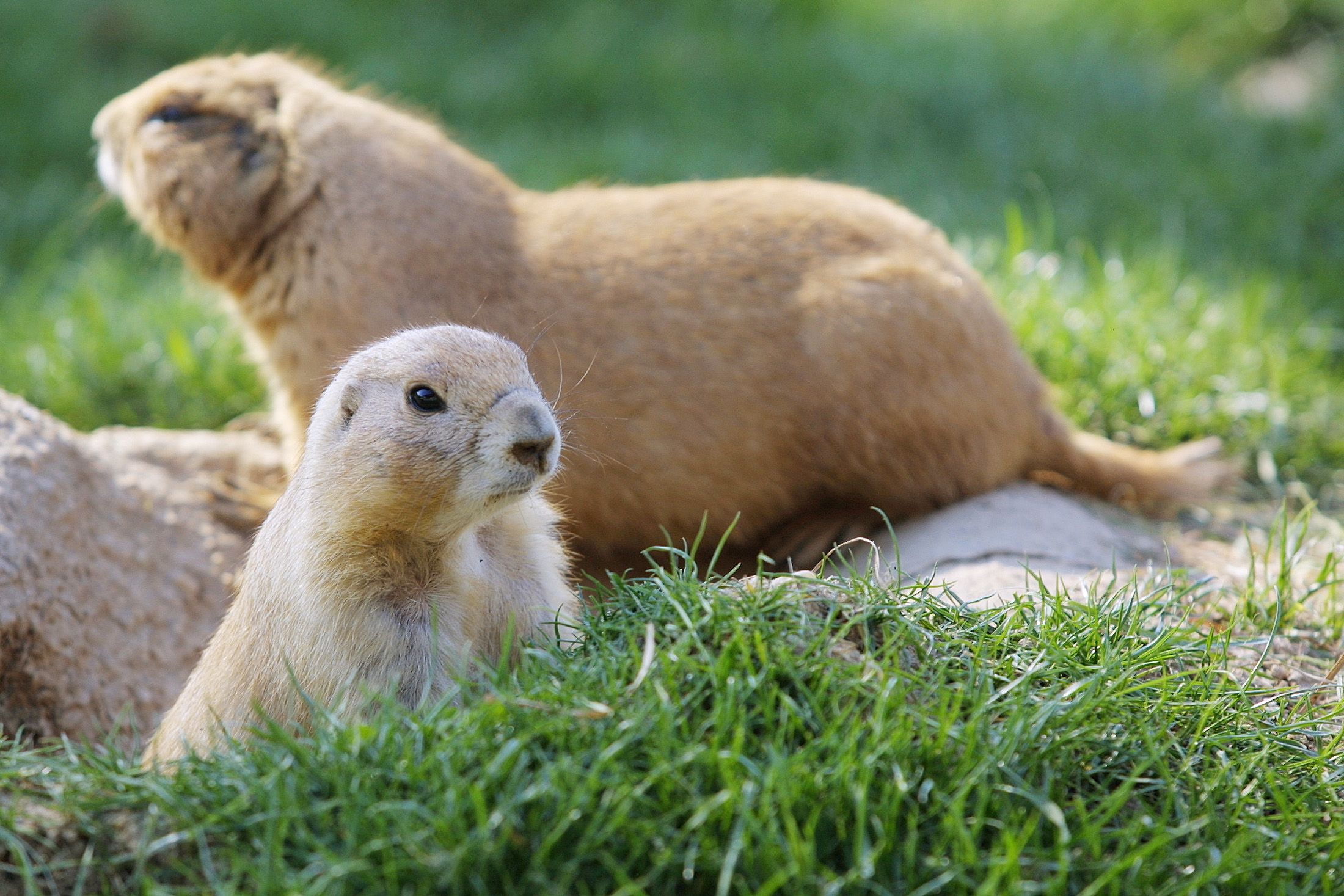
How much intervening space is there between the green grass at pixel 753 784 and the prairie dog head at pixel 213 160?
2622 millimetres

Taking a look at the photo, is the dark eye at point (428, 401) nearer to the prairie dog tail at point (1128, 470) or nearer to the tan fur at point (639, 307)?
the tan fur at point (639, 307)

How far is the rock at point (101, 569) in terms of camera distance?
13.5 feet

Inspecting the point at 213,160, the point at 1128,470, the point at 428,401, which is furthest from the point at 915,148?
the point at 428,401

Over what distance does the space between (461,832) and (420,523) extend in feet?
3.06

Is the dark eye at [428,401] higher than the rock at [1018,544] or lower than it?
higher

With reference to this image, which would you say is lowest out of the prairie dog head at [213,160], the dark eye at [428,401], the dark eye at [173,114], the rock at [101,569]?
the rock at [101,569]

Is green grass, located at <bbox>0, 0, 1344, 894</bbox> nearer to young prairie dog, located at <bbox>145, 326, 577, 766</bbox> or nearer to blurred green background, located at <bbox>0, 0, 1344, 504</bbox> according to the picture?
blurred green background, located at <bbox>0, 0, 1344, 504</bbox>

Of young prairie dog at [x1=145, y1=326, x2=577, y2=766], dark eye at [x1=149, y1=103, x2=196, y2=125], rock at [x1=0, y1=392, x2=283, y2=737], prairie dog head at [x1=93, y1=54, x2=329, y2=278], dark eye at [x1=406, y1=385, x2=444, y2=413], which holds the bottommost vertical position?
rock at [x1=0, y1=392, x2=283, y2=737]

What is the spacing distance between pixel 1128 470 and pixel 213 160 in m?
3.82

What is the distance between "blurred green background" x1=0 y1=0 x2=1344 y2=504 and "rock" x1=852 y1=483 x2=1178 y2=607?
89 cm

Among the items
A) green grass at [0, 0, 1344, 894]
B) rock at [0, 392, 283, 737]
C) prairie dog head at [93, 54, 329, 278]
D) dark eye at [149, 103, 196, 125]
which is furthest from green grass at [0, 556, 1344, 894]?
dark eye at [149, 103, 196, 125]

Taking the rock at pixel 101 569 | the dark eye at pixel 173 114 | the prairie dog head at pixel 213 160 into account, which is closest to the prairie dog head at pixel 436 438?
the rock at pixel 101 569

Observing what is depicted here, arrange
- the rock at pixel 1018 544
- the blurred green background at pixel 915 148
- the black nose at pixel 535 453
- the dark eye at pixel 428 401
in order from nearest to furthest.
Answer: the black nose at pixel 535 453 < the dark eye at pixel 428 401 < the rock at pixel 1018 544 < the blurred green background at pixel 915 148

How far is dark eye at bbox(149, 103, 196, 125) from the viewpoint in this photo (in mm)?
5035
